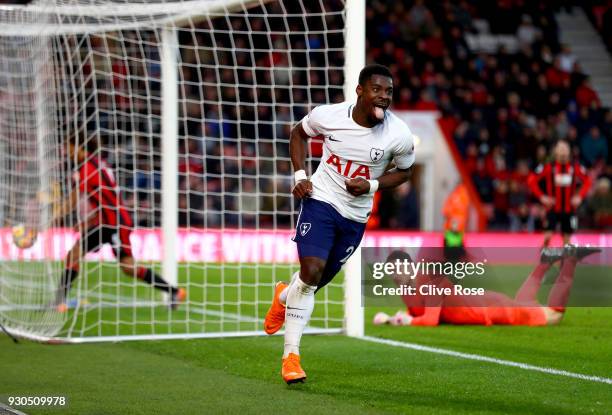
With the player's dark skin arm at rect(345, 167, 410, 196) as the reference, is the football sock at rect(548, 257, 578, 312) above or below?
below

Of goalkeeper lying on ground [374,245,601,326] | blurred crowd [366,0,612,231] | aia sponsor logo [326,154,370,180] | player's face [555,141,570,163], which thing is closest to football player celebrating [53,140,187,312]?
goalkeeper lying on ground [374,245,601,326]

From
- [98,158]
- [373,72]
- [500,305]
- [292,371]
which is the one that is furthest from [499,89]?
[292,371]

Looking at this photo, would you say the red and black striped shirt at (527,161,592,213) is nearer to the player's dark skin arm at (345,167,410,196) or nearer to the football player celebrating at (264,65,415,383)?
the player's dark skin arm at (345,167,410,196)

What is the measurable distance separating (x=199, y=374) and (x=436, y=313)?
374 cm

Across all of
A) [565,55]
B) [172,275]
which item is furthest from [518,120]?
[172,275]

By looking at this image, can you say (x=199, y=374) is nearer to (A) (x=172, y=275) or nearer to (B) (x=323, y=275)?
(B) (x=323, y=275)

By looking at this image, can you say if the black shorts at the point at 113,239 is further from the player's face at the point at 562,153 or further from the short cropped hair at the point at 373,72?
the player's face at the point at 562,153

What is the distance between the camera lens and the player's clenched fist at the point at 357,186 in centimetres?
721

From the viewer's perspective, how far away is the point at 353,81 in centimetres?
1011

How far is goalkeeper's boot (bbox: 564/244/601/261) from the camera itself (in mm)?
11039

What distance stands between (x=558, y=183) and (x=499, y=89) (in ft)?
42.6

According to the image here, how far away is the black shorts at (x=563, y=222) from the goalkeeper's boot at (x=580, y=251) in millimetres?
5779

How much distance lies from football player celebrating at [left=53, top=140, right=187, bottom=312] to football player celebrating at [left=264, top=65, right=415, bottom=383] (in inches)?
158

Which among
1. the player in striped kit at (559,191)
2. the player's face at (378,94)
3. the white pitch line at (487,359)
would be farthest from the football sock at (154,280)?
the player in striped kit at (559,191)
